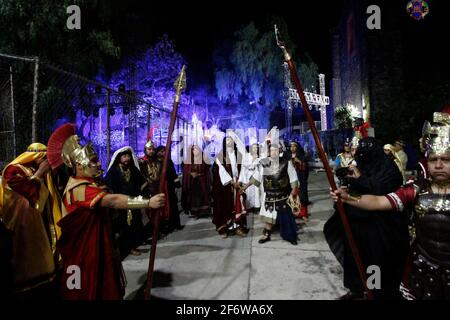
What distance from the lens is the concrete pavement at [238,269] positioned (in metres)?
3.69

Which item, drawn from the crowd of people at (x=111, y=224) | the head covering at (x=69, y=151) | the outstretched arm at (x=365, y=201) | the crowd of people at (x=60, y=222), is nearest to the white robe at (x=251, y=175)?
the crowd of people at (x=111, y=224)

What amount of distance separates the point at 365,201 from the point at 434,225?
1.68 feet

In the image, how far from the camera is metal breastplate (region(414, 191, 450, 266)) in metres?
2.26

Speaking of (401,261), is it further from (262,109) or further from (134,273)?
(262,109)

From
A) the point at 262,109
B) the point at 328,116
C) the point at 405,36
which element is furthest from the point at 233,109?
the point at 328,116

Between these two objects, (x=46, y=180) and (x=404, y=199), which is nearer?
(x=404, y=199)

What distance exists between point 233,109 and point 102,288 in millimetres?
25604

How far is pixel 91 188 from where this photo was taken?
2766 mm

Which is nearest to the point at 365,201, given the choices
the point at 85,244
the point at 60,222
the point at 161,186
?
the point at 161,186

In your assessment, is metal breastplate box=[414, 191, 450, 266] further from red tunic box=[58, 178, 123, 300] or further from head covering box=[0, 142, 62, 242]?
head covering box=[0, 142, 62, 242]

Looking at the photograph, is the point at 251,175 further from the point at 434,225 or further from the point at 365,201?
the point at 434,225

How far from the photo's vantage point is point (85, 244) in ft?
9.15

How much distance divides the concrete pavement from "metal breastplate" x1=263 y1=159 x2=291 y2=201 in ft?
2.98

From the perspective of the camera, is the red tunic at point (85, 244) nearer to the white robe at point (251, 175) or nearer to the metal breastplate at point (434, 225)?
the metal breastplate at point (434, 225)
